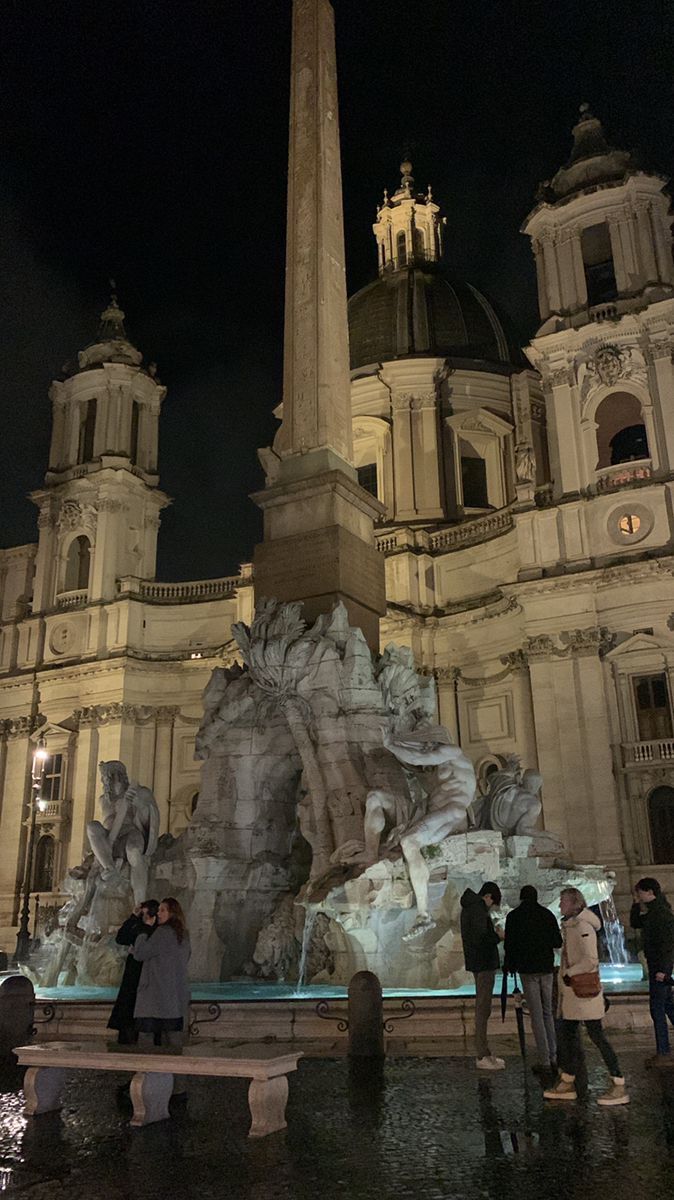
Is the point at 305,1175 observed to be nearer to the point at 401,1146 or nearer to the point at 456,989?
the point at 401,1146

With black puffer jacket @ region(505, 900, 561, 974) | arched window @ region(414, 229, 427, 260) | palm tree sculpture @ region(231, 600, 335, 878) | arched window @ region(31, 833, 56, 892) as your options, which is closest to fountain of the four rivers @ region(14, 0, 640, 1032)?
palm tree sculpture @ region(231, 600, 335, 878)

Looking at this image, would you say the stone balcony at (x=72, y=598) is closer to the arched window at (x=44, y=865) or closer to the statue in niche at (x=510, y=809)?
the arched window at (x=44, y=865)

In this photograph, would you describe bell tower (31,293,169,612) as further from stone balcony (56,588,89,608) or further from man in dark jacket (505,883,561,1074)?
man in dark jacket (505,883,561,1074)

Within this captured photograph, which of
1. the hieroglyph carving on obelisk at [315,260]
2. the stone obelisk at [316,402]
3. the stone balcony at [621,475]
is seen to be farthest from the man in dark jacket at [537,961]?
the stone balcony at [621,475]

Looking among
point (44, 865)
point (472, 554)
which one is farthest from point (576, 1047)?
point (44, 865)

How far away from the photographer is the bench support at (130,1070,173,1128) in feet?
20.1

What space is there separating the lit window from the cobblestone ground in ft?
71.7

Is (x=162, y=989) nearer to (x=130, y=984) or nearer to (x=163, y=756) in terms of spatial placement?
(x=130, y=984)

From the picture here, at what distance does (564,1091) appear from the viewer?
253 inches

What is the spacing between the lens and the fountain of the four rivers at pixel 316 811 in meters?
11.5

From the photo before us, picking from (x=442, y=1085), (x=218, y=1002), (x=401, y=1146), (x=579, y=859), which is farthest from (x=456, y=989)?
(x=579, y=859)

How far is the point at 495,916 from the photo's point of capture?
477 inches

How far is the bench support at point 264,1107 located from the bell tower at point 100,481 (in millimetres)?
32804

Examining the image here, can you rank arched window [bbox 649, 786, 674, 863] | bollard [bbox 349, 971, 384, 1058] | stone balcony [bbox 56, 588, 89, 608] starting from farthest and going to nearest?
stone balcony [bbox 56, 588, 89, 608]
arched window [bbox 649, 786, 674, 863]
bollard [bbox 349, 971, 384, 1058]
